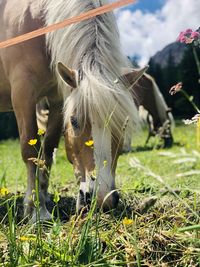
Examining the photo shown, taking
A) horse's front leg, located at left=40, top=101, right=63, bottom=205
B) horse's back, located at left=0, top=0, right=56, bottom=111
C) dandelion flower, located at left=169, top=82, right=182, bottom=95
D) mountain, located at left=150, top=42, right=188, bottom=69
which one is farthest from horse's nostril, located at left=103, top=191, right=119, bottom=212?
mountain, located at left=150, top=42, right=188, bottom=69

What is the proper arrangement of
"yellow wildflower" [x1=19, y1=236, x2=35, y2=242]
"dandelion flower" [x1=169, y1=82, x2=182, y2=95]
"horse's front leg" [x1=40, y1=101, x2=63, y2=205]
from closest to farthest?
"yellow wildflower" [x1=19, y1=236, x2=35, y2=242], "dandelion flower" [x1=169, y1=82, x2=182, y2=95], "horse's front leg" [x1=40, y1=101, x2=63, y2=205]

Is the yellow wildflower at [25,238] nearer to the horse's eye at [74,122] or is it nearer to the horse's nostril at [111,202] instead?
the horse's nostril at [111,202]

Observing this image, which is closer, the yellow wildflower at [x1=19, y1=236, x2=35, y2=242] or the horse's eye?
the yellow wildflower at [x1=19, y1=236, x2=35, y2=242]

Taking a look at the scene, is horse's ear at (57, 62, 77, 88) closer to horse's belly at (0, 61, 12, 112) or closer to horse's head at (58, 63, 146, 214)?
horse's head at (58, 63, 146, 214)

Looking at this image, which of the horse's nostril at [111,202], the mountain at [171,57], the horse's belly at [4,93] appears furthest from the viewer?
the mountain at [171,57]

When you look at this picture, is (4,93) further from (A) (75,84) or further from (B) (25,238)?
(B) (25,238)

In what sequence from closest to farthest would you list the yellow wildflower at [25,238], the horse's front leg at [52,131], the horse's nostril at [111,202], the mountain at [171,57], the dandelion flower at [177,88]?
1. the yellow wildflower at [25,238]
2. the dandelion flower at [177,88]
3. the horse's nostril at [111,202]
4. the horse's front leg at [52,131]
5. the mountain at [171,57]

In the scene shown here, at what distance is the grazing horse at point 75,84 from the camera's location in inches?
135

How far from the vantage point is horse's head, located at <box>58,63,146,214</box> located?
10.8 ft

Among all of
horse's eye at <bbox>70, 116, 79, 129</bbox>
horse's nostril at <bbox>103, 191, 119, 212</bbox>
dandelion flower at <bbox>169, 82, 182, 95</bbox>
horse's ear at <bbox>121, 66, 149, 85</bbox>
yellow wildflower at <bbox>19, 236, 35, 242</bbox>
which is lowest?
horse's nostril at <bbox>103, 191, 119, 212</bbox>

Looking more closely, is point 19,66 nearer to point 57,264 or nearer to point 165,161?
point 57,264

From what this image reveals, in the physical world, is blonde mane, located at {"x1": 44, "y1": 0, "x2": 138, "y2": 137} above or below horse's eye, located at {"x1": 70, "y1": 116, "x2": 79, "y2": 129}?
above

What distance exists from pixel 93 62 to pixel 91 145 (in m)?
0.64

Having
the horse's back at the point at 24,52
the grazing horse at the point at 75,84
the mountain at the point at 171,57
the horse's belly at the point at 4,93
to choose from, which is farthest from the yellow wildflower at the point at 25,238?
the mountain at the point at 171,57
